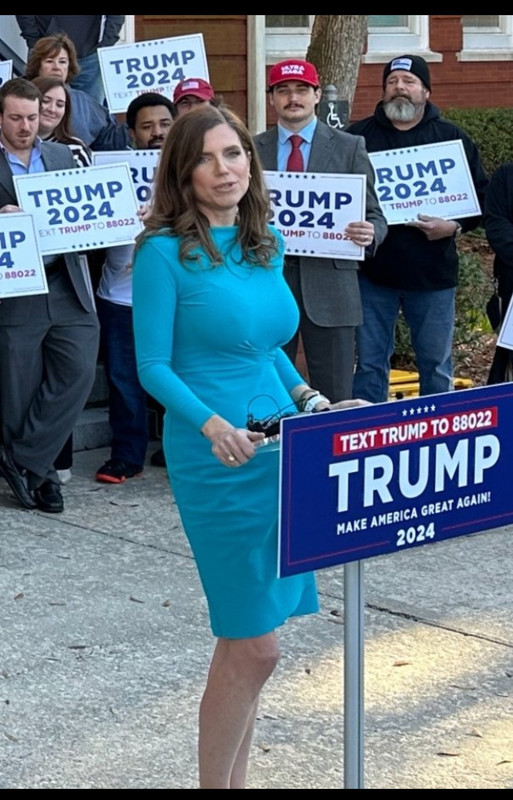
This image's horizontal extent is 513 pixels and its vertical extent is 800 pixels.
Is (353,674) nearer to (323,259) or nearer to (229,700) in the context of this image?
(229,700)

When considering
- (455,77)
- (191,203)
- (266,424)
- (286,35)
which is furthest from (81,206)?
(455,77)

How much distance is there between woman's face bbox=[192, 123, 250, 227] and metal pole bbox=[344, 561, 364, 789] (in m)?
1.04

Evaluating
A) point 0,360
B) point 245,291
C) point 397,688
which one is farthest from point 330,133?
point 245,291

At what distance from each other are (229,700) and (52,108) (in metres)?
4.76

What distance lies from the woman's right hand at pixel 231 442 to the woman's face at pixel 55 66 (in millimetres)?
5346

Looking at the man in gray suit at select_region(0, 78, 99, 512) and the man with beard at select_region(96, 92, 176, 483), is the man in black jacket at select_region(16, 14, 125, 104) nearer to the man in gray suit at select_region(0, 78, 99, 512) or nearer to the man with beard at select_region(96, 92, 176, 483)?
the man with beard at select_region(96, 92, 176, 483)

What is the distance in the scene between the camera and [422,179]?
25.6 feet

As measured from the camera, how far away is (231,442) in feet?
11.8

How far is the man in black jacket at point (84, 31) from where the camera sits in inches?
395

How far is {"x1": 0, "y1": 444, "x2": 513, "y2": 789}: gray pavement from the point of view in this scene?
14.9 feet

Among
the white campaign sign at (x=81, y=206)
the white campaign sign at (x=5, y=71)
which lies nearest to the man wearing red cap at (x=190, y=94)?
the white campaign sign at (x=81, y=206)

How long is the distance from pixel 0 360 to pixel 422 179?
2437 mm

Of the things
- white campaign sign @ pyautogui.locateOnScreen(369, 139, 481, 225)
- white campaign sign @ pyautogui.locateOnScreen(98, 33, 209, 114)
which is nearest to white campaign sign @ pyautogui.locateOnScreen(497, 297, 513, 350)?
white campaign sign @ pyautogui.locateOnScreen(369, 139, 481, 225)

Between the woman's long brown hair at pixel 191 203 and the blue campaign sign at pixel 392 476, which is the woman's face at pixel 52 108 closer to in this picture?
the woman's long brown hair at pixel 191 203
